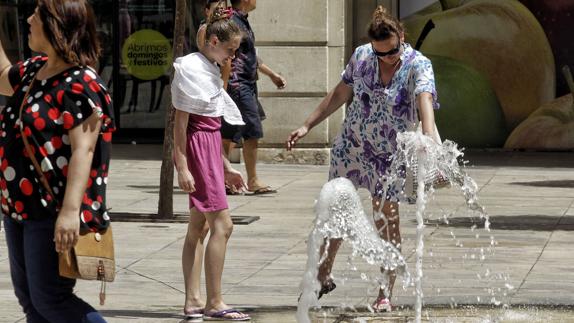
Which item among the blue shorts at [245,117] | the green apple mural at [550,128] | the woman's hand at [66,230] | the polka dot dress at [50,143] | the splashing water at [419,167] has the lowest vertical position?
the green apple mural at [550,128]

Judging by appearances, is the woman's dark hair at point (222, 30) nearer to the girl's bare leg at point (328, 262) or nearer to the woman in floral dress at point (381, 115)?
the woman in floral dress at point (381, 115)

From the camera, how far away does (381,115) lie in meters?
7.92

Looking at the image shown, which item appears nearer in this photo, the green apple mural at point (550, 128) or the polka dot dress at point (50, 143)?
the polka dot dress at point (50, 143)

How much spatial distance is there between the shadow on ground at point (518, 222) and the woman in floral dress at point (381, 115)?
3.54 meters

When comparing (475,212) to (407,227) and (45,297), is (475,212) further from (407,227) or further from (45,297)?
(45,297)

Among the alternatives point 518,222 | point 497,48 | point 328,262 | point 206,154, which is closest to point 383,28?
point 206,154

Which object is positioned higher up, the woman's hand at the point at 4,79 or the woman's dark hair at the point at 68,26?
the woman's dark hair at the point at 68,26

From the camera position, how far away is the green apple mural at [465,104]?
18.1 meters

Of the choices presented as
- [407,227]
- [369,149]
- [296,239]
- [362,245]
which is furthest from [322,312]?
[407,227]

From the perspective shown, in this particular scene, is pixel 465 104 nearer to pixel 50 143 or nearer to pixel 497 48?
pixel 497 48

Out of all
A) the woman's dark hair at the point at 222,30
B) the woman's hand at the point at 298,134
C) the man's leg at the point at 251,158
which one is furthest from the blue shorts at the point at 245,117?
the woman's dark hair at the point at 222,30

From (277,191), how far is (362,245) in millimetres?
6309

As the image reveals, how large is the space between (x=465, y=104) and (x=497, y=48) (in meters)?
0.84

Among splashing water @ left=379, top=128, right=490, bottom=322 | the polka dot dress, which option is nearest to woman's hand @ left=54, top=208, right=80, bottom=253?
the polka dot dress
